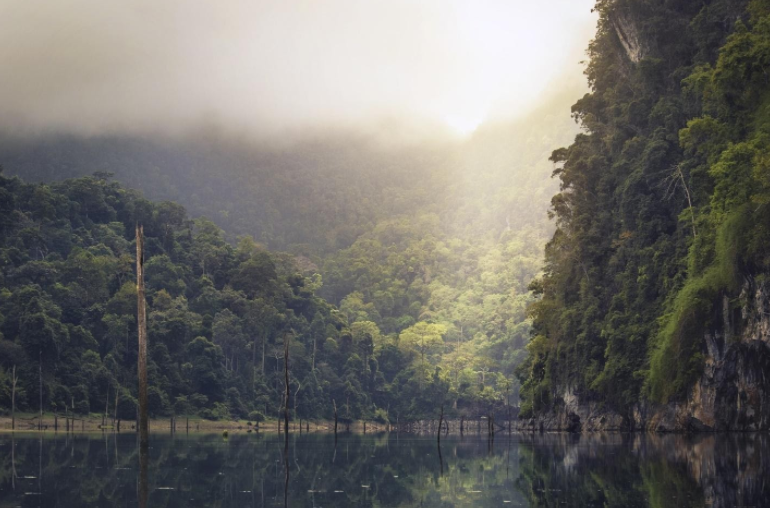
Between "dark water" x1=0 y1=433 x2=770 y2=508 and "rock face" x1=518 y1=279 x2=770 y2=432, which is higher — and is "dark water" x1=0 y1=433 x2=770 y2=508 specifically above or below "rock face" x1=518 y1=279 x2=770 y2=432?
below

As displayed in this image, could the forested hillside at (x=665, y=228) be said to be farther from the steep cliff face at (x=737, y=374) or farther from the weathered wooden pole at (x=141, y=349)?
the weathered wooden pole at (x=141, y=349)

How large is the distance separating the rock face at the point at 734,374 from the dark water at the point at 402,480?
1320cm

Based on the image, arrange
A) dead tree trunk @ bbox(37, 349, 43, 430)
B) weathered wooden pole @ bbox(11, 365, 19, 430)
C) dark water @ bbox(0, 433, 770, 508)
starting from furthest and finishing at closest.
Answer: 1. dead tree trunk @ bbox(37, 349, 43, 430)
2. weathered wooden pole @ bbox(11, 365, 19, 430)
3. dark water @ bbox(0, 433, 770, 508)

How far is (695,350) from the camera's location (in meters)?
61.7

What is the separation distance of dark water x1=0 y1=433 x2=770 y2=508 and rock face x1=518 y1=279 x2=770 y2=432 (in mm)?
13199

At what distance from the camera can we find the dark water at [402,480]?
2388cm

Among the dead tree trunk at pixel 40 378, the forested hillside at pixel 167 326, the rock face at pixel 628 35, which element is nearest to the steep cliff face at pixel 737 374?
the rock face at pixel 628 35

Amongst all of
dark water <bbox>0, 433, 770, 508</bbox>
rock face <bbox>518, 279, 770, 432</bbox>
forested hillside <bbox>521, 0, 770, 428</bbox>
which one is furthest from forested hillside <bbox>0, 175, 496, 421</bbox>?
rock face <bbox>518, 279, 770, 432</bbox>

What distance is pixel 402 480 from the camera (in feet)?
106

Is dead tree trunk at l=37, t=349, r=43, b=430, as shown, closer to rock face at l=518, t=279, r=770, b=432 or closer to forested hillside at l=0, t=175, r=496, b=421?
forested hillside at l=0, t=175, r=496, b=421

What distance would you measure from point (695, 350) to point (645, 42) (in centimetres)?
3206

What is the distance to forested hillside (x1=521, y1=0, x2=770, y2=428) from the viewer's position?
58312 mm

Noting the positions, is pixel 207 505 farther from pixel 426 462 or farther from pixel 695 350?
pixel 695 350

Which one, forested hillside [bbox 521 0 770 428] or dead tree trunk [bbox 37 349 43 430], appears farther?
dead tree trunk [bbox 37 349 43 430]
